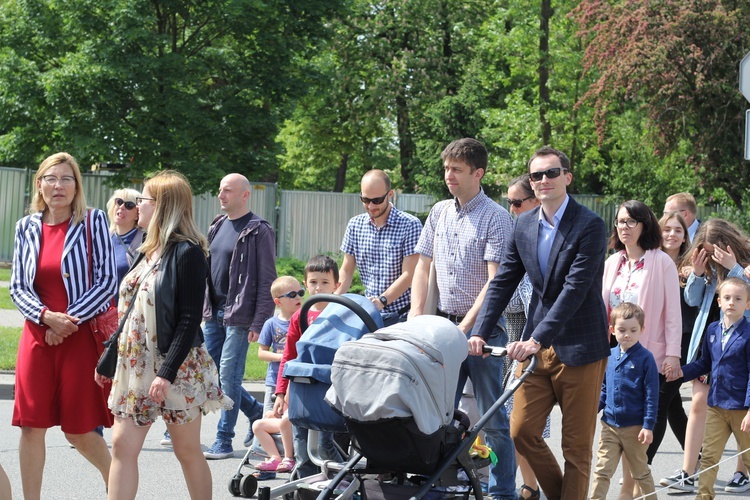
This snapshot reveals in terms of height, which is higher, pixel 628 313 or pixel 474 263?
pixel 474 263

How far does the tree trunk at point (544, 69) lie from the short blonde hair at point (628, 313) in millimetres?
32110

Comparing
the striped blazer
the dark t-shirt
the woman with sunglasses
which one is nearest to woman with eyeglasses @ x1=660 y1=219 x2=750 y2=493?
the dark t-shirt

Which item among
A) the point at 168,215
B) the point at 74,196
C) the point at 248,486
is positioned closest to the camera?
the point at 168,215

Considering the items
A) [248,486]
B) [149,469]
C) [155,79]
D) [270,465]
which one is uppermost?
[155,79]

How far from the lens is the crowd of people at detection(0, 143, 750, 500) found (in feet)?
18.3

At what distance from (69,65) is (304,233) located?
9578mm

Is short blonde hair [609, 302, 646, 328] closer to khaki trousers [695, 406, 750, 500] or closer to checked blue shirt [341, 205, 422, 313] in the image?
khaki trousers [695, 406, 750, 500]

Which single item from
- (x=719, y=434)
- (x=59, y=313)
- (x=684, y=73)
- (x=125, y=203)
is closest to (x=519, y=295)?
(x=719, y=434)

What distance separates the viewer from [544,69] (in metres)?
39.2

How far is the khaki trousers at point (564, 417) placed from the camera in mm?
5738

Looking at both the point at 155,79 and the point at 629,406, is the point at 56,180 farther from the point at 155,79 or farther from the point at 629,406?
the point at 155,79

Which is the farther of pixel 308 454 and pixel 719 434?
pixel 719 434

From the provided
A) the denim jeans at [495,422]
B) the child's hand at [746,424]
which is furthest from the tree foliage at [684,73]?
the denim jeans at [495,422]

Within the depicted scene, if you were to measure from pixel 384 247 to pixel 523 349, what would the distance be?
7.30 feet
